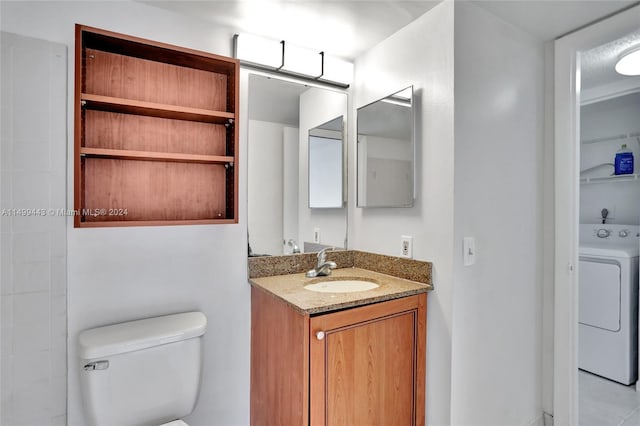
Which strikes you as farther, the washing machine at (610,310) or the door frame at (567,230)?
the washing machine at (610,310)

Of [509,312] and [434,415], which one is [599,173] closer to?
[509,312]

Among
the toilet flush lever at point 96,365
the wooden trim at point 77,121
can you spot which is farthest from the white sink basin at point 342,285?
the wooden trim at point 77,121

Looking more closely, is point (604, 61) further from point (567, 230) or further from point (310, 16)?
point (310, 16)

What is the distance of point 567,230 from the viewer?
1833 mm

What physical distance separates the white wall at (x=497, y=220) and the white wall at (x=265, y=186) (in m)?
0.90

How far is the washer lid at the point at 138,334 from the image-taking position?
4.05 feet

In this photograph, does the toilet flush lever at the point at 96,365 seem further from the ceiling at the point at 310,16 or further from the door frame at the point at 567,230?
the door frame at the point at 567,230

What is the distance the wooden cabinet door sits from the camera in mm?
1299

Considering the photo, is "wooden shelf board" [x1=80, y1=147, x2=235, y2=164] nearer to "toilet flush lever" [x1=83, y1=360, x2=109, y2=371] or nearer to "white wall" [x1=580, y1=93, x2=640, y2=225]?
"toilet flush lever" [x1=83, y1=360, x2=109, y2=371]

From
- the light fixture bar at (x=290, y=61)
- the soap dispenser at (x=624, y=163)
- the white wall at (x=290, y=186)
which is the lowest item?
the white wall at (x=290, y=186)

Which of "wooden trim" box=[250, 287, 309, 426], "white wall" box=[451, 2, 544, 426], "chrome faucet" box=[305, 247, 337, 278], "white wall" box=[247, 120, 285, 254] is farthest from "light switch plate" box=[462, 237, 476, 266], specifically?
"white wall" box=[247, 120, 285, 254]

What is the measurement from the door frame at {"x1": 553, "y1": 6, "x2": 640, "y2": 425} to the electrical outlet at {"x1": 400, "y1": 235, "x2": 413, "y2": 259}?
0.88m

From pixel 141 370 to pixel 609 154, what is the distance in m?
3.76

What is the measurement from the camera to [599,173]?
9.87ft
